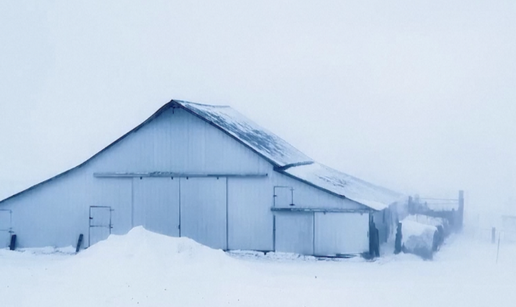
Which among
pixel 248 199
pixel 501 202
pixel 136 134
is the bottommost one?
pixel 501 202

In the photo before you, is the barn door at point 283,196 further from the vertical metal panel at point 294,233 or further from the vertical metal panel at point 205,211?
the vertical metal panel at point 205,211

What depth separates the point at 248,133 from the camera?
36.7 meters

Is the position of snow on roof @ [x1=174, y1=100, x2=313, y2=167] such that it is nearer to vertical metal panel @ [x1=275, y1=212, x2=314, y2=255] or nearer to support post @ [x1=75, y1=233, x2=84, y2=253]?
vertical metal panel @ [x1=275, y1=212, x2=314, y2=255]

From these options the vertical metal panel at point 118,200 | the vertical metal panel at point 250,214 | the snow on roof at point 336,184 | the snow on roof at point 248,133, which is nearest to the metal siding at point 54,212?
the vertical metal panel at point 118,200

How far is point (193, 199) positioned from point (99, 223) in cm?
492

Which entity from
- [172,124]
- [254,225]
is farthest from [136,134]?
[254,225]

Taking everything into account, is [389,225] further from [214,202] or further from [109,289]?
[109,289]

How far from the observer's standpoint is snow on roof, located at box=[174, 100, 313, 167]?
32156mm

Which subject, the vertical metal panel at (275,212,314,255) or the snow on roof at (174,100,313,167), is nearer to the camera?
the vertical metal panel at (275,212,314,255)

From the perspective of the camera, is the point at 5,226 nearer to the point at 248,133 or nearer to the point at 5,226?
the point at 5,226

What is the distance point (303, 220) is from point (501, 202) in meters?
37.9

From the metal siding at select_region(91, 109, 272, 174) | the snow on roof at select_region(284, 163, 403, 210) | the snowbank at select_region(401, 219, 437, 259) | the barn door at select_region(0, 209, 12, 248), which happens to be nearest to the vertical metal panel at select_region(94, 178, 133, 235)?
the metal siding at select_region(91, 109, 272, 174)

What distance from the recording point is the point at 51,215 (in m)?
33.4

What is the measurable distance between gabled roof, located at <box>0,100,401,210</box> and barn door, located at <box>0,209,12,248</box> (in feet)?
2.97
